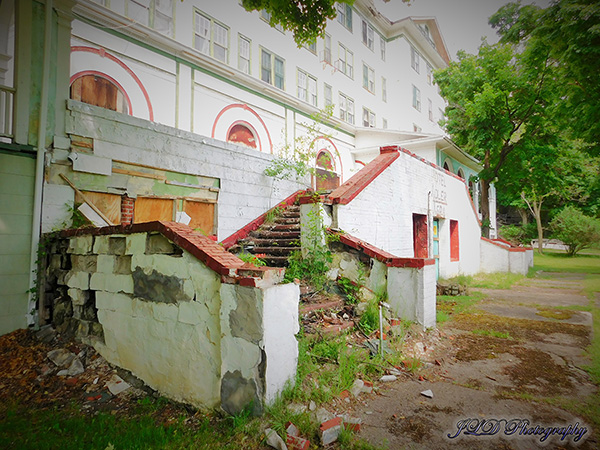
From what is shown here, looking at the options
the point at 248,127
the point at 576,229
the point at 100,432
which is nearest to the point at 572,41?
the point at 100,432

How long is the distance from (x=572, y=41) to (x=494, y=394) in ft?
17.6

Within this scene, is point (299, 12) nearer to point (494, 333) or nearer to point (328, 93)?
point (494, 333)

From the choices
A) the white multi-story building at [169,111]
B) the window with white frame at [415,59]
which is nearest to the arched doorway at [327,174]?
the white multi-story building at [169,111]

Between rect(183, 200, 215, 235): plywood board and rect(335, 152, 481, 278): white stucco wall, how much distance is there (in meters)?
2.91

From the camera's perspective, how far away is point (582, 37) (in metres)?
4.70

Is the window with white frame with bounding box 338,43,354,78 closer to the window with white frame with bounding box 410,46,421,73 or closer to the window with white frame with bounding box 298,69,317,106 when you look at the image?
the window with white frame with bounding box 298,69,317,106

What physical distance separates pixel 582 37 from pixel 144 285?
703 cm

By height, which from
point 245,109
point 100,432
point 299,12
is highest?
point 245,109

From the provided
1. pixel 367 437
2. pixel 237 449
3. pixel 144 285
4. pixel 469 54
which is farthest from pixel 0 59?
pixel 469 54

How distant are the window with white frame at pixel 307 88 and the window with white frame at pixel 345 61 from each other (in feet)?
7.92

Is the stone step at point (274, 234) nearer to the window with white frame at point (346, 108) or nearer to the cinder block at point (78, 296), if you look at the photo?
the cinder block at point (78, 296)

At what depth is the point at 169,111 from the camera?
9523 millimetres

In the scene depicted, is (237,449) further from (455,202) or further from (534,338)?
(455,202)

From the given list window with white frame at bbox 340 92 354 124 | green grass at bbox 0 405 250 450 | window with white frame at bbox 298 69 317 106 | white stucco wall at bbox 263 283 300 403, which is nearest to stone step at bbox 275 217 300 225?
white stucco wall at bbox 263 283 300 403
